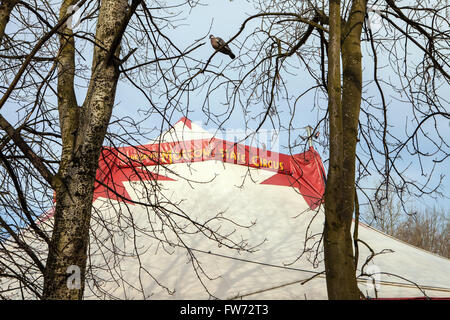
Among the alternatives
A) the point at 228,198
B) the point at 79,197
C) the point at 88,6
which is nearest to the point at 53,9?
the point at 88,6

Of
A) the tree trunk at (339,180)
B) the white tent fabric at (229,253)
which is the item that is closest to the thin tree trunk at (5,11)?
the white tent fabric at (229,253)

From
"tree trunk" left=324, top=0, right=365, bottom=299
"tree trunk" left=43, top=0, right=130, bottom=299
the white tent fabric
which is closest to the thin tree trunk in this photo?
"tree trunk" left=43, top=0, right=130, bottom=299

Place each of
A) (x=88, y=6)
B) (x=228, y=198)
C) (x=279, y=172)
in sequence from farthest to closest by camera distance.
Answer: (x=279, y=172) < (x=228, y=198) < (x=88, y=6)

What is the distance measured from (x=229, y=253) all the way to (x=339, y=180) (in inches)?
138

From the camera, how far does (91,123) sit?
2164mm

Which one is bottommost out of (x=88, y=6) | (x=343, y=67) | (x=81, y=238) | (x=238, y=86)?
(x=81, y=238)

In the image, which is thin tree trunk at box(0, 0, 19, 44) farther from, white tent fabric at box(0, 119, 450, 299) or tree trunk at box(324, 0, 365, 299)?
tree trunk at box(324, 0, 365, 299)

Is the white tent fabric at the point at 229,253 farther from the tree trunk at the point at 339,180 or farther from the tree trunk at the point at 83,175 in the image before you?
the tree trunk at the point at 339,180

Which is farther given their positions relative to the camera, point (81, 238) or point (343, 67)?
point (343, 67)

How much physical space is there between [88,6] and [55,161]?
1.41m

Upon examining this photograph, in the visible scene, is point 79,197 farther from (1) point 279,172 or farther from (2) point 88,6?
(1) point 279,172

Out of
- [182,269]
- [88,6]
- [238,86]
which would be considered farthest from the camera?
[182,269]

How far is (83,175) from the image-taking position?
2.15 m

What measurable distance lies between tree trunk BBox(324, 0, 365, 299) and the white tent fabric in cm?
112
